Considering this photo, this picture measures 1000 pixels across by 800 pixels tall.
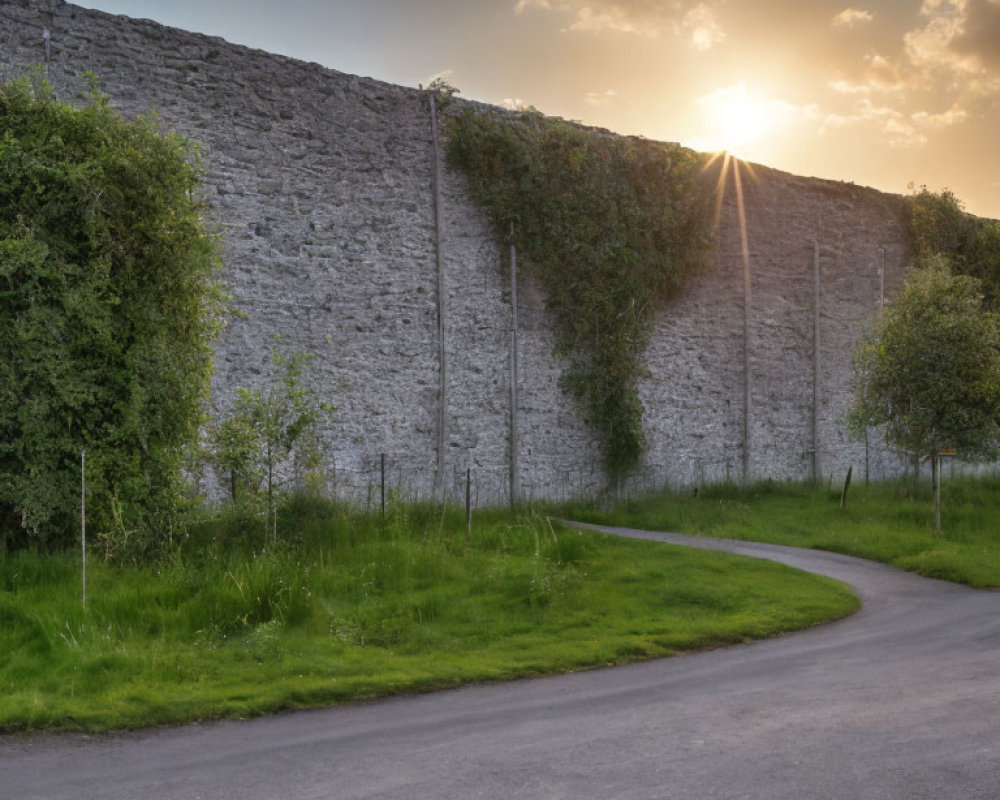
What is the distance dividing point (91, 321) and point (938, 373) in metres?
12.6

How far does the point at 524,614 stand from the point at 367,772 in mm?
4080

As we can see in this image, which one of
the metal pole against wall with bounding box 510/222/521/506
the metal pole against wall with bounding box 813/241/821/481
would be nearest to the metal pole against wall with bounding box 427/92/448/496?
the metal pole against wall with bounding box 510/222/521/506

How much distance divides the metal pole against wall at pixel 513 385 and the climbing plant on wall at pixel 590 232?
266mm

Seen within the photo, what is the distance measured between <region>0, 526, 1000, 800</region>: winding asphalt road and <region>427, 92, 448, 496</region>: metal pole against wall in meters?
8.19

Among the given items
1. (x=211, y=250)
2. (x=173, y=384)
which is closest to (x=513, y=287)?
(x=211, y=250)

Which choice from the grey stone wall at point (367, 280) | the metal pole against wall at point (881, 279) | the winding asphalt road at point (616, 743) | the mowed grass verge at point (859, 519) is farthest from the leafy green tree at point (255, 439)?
the metal pole against wall at point (881, 279)

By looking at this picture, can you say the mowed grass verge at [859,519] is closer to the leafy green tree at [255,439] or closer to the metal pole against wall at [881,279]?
the metal pole against wall at [881,279]

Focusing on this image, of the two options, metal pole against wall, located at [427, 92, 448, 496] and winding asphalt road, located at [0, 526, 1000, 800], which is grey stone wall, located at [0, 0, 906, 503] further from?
winding asphalt road, located at [0, 526, 1000, 800]

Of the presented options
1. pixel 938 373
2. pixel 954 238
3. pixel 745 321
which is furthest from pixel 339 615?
pixel 954 238

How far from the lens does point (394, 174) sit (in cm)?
1568

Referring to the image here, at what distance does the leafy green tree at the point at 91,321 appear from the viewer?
31.4ft

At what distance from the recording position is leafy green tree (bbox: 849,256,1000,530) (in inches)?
616

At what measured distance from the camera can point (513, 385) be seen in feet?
54.9

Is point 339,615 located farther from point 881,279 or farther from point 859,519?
point 881,279
